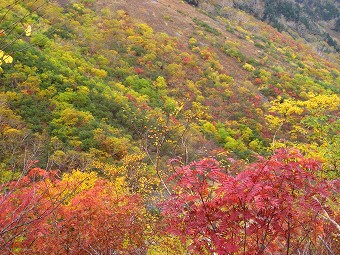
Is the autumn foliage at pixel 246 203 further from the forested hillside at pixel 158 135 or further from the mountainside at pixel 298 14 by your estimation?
the mountainside at pixel 298 14

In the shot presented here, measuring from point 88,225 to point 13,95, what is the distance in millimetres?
14510

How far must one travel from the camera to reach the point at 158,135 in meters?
10.1

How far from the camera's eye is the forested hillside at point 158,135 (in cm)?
347

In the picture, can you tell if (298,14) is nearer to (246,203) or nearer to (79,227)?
(79,227)

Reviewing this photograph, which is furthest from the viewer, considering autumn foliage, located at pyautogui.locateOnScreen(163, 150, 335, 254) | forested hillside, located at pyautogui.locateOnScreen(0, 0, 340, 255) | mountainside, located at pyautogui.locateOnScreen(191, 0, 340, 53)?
mountainside, located at pyautogui.locateOnScreen(191, 0, 340, 53)

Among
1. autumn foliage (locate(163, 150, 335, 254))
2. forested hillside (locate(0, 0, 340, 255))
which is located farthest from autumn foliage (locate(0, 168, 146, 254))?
autumn foliage (locate(163, 150, 335, 254))

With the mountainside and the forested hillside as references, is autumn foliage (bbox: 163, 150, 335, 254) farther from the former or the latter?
the mountainside

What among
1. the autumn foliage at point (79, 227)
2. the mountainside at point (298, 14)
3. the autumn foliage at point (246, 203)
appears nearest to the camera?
the autumn foliage at point (246, 203)

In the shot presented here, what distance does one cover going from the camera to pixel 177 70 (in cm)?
3419

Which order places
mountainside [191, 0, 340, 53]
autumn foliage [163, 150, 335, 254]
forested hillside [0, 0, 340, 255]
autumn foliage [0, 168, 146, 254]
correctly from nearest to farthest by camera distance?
autumn foliage [163, 150, 335, 254] < forested hillside [0, 0, 340, 255] < autumn foliage [0, 168, 146, 254] < mountainside [191, 0, 340, 53]

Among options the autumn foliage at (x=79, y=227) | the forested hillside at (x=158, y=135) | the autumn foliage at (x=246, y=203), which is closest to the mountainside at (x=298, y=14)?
the forested hillside at (x=158, y=135)

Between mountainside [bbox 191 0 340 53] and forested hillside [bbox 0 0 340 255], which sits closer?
forested hillside [bbox 0 0 340 255]

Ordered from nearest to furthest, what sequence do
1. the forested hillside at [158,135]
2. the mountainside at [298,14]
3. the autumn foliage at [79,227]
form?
the forested hillside at [158,135] → the autumn foliage at [79,227] → the mountainside at [298,14]

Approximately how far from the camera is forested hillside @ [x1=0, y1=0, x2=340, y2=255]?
3475 mm
